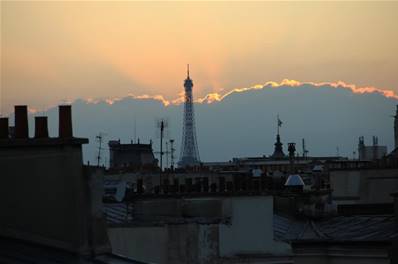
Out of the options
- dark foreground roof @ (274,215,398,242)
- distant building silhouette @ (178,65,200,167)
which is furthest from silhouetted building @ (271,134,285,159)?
dark foreground roof @ (274,215,398,242)

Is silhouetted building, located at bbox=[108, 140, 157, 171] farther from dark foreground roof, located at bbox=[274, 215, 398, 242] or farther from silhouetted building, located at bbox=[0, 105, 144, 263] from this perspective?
silhouetted building, located at bbox=[0, 105, 144, 263]

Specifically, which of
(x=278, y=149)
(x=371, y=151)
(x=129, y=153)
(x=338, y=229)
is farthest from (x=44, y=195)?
(x=278, y=149)

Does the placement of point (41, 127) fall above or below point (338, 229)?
above

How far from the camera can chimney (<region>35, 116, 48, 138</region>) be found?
1116cm

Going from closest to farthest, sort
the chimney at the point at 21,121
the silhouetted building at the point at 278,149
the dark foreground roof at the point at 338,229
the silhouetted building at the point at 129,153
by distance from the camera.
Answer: the chimney at the point at 21,121 → the dark foreground roof at the point at 338,229 → the silhouetted building at the point at 129,153 → the silhouetted building at the point at 278,149

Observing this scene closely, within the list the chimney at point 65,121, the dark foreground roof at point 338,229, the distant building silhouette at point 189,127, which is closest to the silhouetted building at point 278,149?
the distant building silhouette at point 189,127

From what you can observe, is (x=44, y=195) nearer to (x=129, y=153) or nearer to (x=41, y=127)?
(x=41, y=127)

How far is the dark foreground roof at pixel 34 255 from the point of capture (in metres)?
10.4

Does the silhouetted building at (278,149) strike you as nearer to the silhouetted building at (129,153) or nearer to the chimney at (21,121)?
the silhouetted building at (129,153)

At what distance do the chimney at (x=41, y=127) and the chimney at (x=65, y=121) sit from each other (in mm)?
217

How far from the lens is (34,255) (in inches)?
418

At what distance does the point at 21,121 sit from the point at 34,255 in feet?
6.07

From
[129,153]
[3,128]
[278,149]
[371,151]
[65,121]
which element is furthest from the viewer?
[278,149]

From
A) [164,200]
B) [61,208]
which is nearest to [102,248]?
[61,208]
